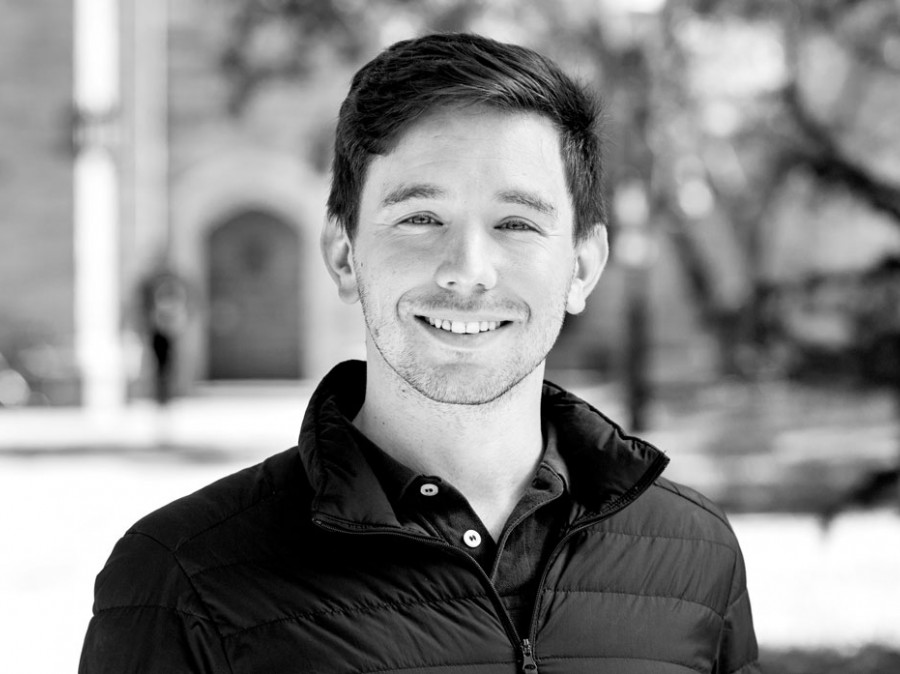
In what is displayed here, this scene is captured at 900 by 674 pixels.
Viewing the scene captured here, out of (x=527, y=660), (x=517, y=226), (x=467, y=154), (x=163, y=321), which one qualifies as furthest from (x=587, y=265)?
(x=163, y=321)

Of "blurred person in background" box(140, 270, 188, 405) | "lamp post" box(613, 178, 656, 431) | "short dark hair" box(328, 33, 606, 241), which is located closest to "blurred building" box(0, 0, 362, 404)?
"blurred person in background" box(140, 270, 188, 405)

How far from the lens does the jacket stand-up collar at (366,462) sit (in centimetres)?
193

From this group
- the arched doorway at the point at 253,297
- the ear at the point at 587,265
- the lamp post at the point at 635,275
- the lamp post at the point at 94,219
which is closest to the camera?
the ear at the point at 587,265

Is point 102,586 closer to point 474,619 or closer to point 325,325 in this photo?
point 474,619

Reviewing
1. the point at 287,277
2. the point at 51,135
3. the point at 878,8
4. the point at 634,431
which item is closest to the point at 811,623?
the point at 878,8

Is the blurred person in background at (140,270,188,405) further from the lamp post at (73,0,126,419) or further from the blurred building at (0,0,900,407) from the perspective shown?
the lamp post at (73,0,126,419)

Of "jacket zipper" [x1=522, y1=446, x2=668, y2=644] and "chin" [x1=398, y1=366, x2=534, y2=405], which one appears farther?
"chin" [x1=398, y1=366, x2=534, y2=405]

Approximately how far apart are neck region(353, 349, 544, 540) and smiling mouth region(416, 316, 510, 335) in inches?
5.1

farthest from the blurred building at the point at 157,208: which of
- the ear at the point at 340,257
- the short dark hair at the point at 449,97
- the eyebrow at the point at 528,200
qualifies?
the eyebrow at the point at 528,200

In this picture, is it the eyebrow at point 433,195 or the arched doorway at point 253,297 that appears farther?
the arched doorway at point 253,297

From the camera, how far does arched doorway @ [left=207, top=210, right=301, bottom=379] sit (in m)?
21.7

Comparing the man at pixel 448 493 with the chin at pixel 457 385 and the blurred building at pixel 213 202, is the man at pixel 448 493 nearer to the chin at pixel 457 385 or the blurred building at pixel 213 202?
the chin at pixel 457 385

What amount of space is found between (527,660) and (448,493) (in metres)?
0.31

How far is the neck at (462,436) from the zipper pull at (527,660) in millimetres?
232
